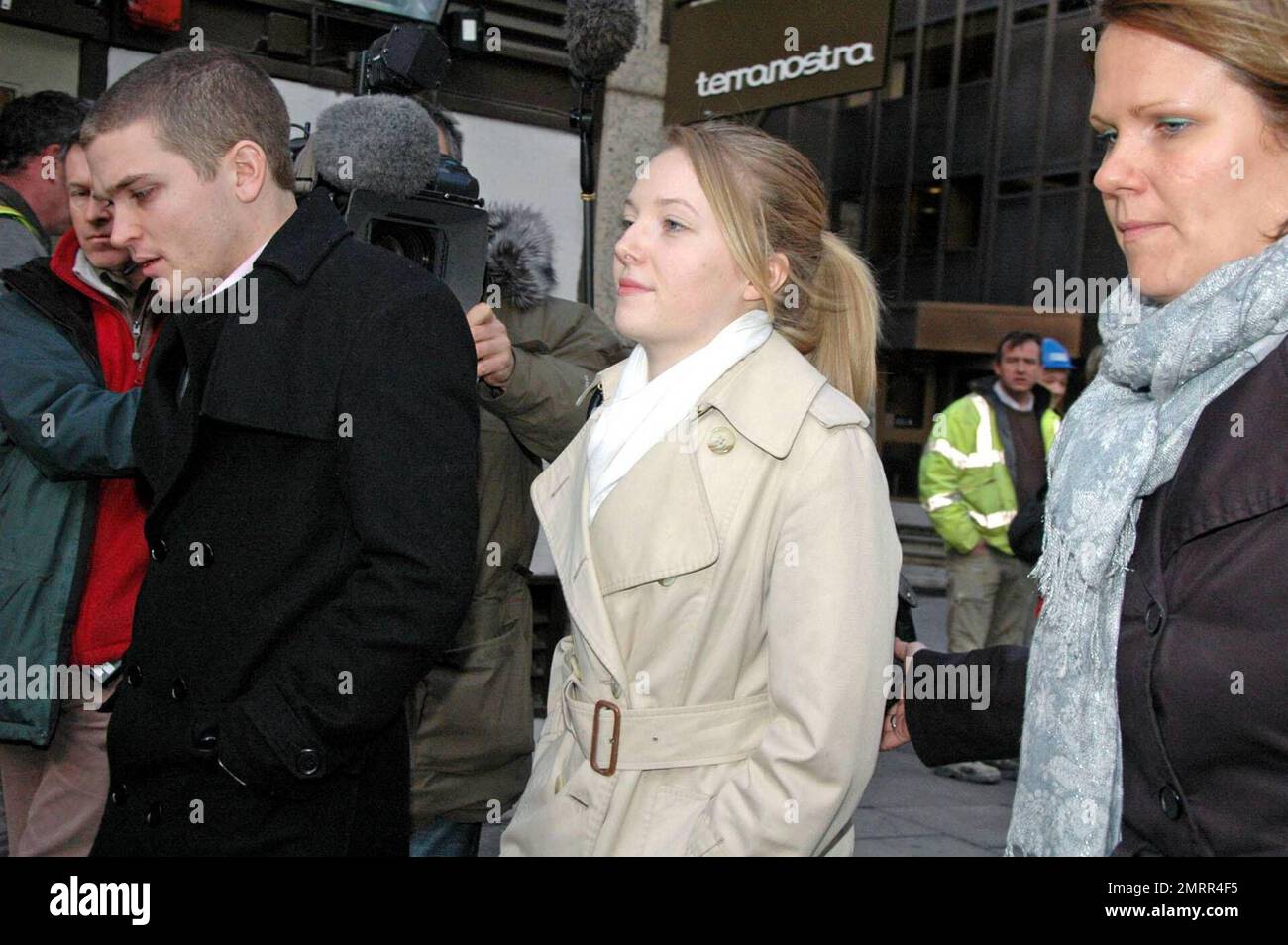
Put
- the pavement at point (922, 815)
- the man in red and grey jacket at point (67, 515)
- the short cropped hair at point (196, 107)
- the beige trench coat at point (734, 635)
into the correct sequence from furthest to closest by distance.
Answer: the pavement at point (922, 815) → the man in red and grey jacket at point (67, 515) → the short cropped hair at point (196, 107) → the beige trench coat at point (734, 635)

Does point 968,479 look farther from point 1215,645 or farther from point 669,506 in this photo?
point 1215,645

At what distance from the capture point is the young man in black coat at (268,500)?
206 cm

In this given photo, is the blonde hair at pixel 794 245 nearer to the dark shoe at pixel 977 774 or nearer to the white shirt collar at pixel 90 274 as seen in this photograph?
the white shirt collar at pixel 90 274

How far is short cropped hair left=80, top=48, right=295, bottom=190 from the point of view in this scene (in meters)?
2.23

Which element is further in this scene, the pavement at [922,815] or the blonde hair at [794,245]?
the pavement at [922,815]

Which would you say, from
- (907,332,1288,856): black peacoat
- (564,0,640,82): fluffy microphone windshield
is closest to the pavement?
(564,0,640,82): fluffy microphone windshield

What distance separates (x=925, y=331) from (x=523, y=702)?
76.2 ft

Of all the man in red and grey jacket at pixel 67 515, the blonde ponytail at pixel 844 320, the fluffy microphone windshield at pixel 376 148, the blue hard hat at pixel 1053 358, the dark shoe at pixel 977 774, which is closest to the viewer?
the blonde ponytail at pixel 844 320

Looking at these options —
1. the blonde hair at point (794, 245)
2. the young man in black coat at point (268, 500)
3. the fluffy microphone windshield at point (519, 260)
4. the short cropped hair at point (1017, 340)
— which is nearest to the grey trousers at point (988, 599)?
the short cropped hair at point (1017, 340)

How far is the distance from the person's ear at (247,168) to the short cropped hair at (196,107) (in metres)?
0.01

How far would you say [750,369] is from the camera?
2.28 meters

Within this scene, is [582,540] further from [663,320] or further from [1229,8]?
[1229,8]

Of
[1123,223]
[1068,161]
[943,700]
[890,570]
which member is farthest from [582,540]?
[1068,161]

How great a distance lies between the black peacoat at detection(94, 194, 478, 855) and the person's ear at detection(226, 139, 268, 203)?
13cm
